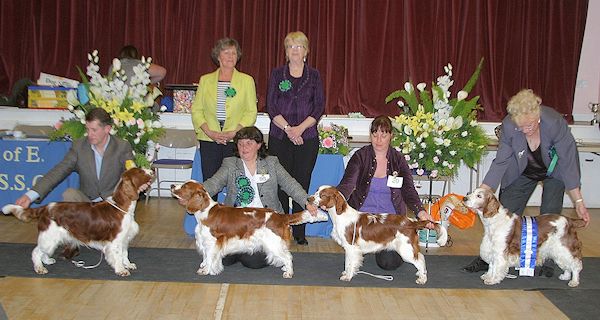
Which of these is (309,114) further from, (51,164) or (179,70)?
(179,70)

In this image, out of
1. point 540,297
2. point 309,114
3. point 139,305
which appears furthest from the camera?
point 309,114

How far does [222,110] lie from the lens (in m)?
5.03

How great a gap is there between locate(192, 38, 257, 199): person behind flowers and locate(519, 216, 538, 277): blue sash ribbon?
2.17 meters

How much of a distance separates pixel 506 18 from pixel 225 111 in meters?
3.99

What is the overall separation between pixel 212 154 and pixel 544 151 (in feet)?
8.04

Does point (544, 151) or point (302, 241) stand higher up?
point (544, 151)

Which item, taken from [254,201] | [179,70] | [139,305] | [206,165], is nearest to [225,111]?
[206,165]

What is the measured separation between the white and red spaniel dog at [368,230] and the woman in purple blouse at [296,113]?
2.97 ft

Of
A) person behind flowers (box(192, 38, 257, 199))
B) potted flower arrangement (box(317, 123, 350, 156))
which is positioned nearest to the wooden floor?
person behind flowers (box(192, 38, 257, 199))

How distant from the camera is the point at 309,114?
4.97 metres

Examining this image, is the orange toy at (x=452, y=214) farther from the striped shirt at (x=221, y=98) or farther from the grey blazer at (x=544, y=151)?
the striped shirt at (x=221, y=98)

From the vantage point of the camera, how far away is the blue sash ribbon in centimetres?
408

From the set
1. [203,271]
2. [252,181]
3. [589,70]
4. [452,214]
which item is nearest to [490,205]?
[452,214]

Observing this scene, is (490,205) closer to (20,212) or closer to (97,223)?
(97,223)
